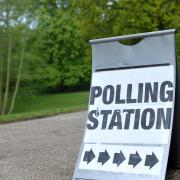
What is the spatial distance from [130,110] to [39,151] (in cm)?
272

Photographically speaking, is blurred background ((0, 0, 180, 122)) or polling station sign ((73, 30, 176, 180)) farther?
blurred background ((0, 0, 180, 122))

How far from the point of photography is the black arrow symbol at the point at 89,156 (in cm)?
504

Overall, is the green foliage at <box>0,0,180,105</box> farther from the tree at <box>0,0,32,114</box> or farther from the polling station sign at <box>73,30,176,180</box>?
the polling station sign at <box>73,30,176,180</box>

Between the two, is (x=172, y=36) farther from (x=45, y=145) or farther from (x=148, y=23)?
(x=148, y=23)

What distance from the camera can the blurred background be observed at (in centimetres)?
1088

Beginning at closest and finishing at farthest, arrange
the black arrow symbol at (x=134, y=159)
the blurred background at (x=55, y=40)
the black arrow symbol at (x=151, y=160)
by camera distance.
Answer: the black arrow symbol at (x=151, y=160) < the black arrow symbol at (x=134, y=159) < the blurred background at (x=55, y=40)

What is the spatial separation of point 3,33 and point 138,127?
2039cm

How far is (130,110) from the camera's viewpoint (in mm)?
5004

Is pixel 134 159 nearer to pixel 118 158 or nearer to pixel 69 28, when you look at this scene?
pixel 118 158

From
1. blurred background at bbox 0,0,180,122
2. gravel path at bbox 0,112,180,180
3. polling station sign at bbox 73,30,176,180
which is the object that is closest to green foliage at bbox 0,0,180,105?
blurred background at bbox 0,0,180,122

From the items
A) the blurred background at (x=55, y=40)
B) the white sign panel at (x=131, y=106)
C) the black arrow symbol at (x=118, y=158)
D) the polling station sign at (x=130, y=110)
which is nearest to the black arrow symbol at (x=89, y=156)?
the polling station sign at (x=130, y=110)

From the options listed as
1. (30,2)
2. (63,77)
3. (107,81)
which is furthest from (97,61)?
(63,77)

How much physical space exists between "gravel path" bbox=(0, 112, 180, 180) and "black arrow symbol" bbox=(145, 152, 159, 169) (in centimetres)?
57

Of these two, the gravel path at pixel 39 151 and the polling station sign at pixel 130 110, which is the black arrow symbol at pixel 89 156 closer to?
the polling station sign at pixel 130 110
